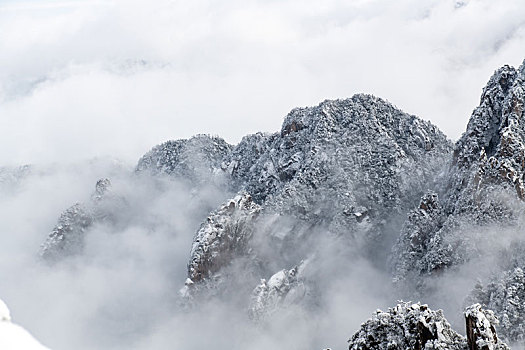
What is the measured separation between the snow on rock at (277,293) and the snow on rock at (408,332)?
7350 centimetres

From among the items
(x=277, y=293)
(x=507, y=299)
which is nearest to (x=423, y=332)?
(x=507, y=299)

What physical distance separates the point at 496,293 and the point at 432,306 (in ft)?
49.5

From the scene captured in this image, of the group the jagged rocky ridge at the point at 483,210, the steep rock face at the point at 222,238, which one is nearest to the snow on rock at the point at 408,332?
the jagged rocky ridge at the point at 483,210

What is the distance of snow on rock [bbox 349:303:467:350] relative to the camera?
1945 inches

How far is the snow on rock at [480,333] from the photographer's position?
4669 centimetres

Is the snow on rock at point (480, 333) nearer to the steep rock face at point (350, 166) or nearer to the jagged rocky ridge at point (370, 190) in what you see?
the jagged rocky ridge at point (370, 190)

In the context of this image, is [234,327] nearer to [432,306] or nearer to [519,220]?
[432,306]

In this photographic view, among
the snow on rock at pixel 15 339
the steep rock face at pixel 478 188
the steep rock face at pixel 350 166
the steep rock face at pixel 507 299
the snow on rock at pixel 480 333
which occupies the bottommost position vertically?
the snow on rock at pixel 15 339

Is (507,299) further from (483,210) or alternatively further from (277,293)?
(277,293)

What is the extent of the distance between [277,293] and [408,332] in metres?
78.8

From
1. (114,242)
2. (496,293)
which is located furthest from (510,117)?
(114,242)

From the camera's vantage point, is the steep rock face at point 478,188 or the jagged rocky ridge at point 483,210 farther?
the steep rock face at point 478,188

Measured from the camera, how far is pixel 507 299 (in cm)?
8919

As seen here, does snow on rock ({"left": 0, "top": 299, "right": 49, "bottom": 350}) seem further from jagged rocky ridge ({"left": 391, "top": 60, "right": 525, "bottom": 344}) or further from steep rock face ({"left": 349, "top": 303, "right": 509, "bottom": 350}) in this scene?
jagged rocky ridge ({"left": 391, "top": 60, "right": 525, "bottom": 344})
